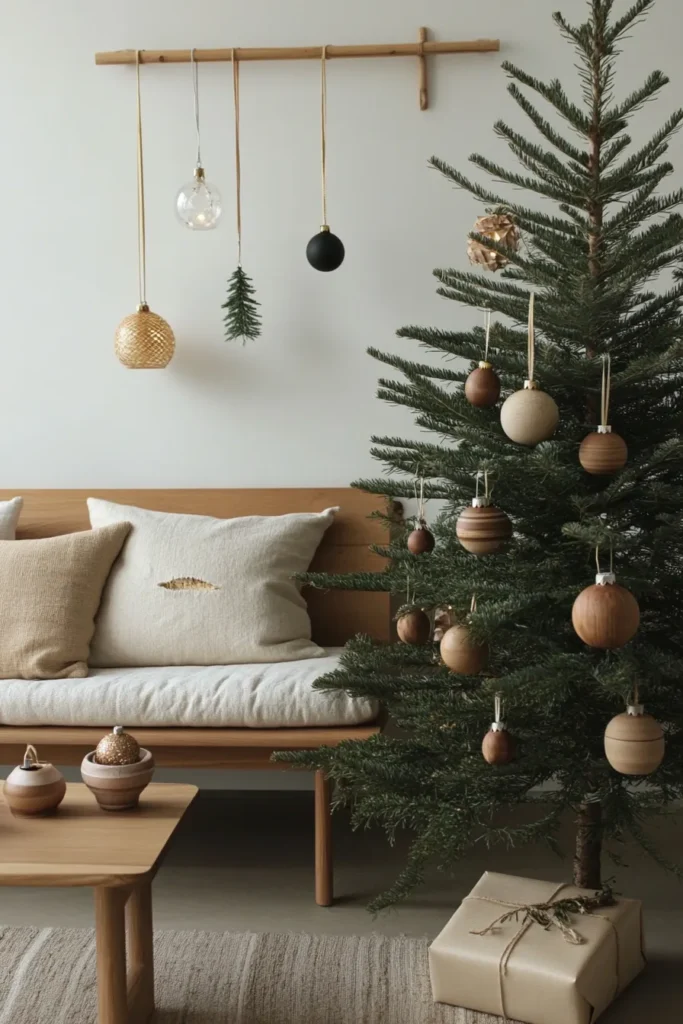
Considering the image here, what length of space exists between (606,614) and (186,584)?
1.43 meters

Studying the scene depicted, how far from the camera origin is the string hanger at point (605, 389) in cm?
166

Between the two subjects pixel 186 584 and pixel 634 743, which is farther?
pixel 186 584

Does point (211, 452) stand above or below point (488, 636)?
above

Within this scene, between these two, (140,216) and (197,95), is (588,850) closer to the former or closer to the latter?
(140,216)

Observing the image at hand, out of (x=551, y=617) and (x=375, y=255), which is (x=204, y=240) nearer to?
(x=375, y=255)

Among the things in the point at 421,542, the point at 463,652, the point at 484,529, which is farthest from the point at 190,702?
the point at 484,529

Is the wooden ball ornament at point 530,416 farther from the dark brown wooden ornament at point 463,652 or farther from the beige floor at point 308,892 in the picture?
the beige floor at point 308,892

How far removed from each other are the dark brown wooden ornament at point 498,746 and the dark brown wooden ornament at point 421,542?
38 centimetres

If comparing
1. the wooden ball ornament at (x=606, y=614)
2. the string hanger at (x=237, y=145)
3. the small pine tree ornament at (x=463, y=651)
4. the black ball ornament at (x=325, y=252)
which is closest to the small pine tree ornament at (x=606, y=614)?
the wooden ball ornament at (x=606, y=614)

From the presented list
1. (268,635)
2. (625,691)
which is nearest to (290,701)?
(268,635)

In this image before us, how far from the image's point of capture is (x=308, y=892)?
2449 mm

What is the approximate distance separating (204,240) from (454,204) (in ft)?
2.35

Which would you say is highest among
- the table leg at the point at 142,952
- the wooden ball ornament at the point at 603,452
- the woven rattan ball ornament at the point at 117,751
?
the wooden ball ornament at the point at 603,452

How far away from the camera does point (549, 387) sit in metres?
1.81
